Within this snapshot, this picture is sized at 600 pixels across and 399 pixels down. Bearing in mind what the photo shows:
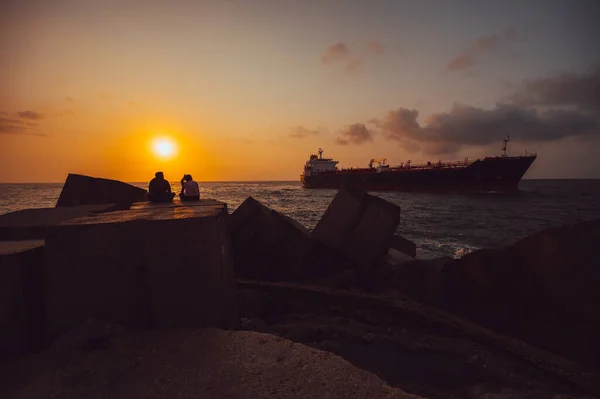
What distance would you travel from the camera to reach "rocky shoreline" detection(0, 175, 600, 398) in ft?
6.39

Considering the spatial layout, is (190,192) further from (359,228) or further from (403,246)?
(403,246)

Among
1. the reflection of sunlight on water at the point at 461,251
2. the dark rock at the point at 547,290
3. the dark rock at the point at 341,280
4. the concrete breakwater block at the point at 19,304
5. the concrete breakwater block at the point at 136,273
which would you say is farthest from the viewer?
the reflection of sunlight on water at the point at 461,251

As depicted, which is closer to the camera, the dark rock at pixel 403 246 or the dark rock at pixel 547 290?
the dark rock at pixel 547 290

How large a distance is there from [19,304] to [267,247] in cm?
348

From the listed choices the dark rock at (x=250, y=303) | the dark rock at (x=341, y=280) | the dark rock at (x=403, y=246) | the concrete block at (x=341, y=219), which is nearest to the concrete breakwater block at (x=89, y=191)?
the dark rock at (x=250, y=303)

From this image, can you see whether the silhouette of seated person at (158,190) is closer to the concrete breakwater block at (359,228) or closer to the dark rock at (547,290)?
the concrete breakwater block at (359,228)

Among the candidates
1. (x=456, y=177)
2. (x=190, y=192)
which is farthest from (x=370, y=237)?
(x=456, y=177)

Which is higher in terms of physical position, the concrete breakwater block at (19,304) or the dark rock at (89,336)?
the concrete breakwater block at (19,304)

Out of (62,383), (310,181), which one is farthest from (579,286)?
(310,181)

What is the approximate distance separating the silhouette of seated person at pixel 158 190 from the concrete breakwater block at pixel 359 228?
2.92 meters

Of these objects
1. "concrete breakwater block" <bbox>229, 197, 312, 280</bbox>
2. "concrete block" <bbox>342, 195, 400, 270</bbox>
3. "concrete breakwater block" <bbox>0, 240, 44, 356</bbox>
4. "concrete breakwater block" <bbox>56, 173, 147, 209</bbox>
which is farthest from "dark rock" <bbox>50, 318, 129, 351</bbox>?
"concrete breakwater block" <bbox>56, 173, 147, 209</bbox>

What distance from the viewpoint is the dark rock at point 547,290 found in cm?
316

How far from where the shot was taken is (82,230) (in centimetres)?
235

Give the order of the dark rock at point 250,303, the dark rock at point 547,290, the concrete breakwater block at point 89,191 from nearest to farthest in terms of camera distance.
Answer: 1. the dark rock at point 547,290
2. the dark rock at point 250,303
3. the concrete breakwater block at point 89,191
